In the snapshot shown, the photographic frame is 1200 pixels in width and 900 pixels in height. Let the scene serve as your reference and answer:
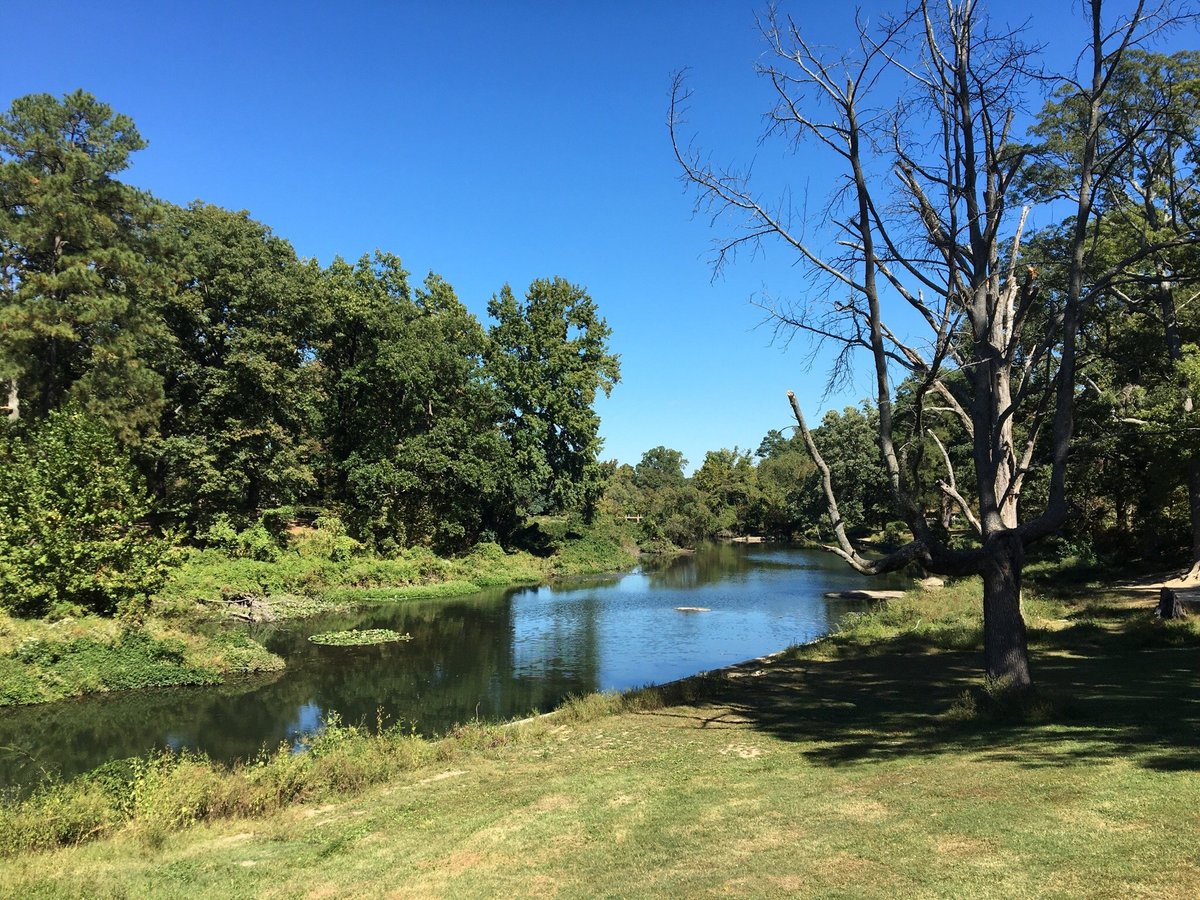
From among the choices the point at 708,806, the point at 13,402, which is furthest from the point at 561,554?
the point at 708,806

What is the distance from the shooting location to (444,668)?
20.2 meters

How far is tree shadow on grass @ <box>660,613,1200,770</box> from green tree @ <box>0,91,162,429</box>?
73.3ft

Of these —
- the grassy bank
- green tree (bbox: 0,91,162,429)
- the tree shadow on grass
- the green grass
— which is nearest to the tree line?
green tree (bbox: 0,91,162,429)

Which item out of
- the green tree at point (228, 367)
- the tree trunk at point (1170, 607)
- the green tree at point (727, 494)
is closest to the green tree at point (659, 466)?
the green tree at point (727, 494)

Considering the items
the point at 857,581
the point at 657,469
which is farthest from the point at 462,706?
the point at 657,469

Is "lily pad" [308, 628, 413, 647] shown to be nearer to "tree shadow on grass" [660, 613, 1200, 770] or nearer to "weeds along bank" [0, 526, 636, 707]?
"weeds along bank" [0, 526, 636, 707]

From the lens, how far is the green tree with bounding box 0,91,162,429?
22.0 metres

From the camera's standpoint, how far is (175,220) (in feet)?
105

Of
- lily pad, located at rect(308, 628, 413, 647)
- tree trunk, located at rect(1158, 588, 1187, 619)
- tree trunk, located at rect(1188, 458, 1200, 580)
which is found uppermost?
tree trunk, located at rect(1188, 458, 1200, 580)

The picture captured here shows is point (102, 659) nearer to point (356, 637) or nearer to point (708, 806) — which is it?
point (356, 637)

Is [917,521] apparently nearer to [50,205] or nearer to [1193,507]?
[1193,507]

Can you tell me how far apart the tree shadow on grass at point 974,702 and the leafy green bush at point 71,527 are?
16.2 meters

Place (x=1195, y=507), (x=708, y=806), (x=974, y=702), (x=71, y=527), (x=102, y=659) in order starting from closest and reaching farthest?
(x=708, y=806) → (x=974, y=702) → (x=102, y=659) → (x=71, y=527) → (x=1195, y=507)

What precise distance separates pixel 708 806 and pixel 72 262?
26.0 meters
